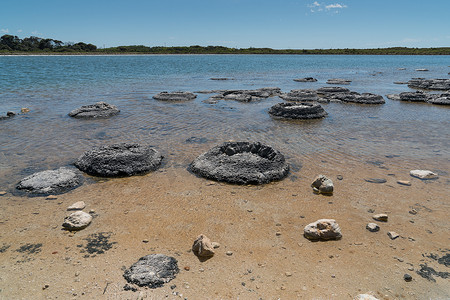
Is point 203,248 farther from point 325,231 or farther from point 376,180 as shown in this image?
point 376,180

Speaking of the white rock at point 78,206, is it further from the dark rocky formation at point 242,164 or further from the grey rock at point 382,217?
the grey rock at point 382,217

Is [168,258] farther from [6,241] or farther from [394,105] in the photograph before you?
[394,105]

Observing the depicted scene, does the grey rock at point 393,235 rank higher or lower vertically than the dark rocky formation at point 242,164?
lower

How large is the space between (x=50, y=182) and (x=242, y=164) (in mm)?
4091

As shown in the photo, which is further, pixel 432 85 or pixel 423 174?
pixel 432 85

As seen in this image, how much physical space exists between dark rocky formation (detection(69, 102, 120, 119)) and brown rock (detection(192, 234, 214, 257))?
10358 millimetres

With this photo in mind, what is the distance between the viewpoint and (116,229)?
15.3 ft

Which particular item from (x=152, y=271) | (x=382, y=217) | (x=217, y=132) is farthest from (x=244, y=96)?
(x=152, y=271)

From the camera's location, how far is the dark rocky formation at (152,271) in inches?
138

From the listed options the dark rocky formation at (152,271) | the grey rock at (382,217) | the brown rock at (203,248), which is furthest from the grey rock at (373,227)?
the dark rocky formation at (152,271)

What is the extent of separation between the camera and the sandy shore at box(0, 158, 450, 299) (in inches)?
137

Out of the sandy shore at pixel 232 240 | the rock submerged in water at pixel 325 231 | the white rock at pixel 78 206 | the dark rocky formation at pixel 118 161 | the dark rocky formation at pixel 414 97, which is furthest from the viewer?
the dark rocky formation at pixel 414 97

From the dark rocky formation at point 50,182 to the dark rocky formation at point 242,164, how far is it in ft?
8.58

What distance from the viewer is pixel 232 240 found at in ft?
14.6
